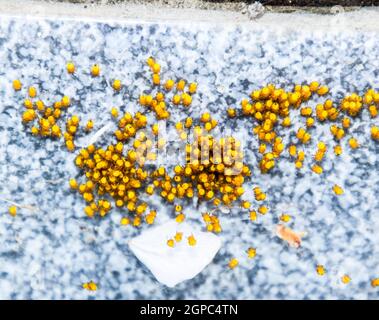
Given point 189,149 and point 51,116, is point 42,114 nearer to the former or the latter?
point 51,116

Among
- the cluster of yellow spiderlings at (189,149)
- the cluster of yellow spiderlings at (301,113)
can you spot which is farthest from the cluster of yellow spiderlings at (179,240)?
the cluster of yellow spiderlings at (301,113)

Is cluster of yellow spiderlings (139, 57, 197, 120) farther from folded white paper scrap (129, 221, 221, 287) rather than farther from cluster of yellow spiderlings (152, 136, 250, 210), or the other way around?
folded white paper scrap (129, 221, 221, 287)

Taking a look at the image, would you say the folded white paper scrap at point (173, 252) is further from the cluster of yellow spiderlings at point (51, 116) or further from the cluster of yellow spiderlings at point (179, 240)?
the cluster of yellow spiderlings at point (51, 116)

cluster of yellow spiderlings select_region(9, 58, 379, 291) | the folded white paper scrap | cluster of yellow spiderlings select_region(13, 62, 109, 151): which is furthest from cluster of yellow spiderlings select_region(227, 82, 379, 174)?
cluster of yellow spiderlings select_region(13, 62, 109, 151)

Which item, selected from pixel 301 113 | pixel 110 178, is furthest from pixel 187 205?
pixel 301 113
